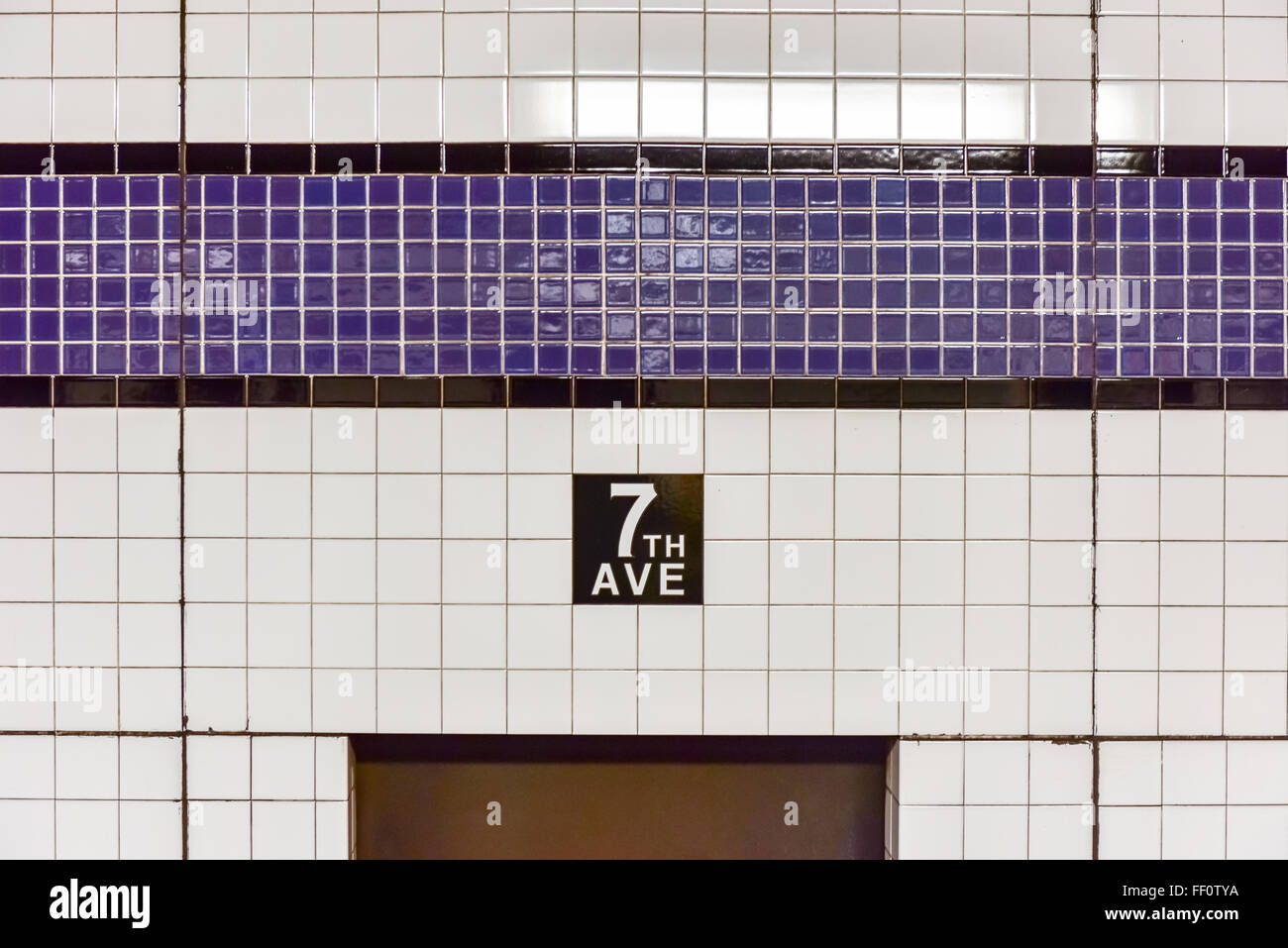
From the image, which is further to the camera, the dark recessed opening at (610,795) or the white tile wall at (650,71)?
the dark recessed opening at (610,795)

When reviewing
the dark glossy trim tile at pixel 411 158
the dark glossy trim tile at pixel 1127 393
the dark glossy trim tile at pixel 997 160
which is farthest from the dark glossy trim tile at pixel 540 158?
the dark glossy trim tile at pixel 1127 393

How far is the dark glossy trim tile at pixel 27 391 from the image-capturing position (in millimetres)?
2936

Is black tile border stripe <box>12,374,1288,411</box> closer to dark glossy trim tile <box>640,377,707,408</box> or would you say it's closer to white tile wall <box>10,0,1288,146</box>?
dark glossy trim tile <box>640,377,707,408</box>

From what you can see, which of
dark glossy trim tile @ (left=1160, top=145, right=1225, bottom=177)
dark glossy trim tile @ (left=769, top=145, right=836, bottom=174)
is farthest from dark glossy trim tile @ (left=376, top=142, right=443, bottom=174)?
dark glossy trim tile @ (left=1160, top=145, right=1225, bottom=177)

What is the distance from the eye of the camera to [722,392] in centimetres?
292

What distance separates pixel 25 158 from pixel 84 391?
0.90 m

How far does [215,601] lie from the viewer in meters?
2.94

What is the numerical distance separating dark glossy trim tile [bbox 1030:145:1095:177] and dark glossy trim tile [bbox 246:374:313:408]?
284cm

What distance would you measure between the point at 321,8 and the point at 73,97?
0.99m

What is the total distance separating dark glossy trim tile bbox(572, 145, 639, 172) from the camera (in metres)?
2.91

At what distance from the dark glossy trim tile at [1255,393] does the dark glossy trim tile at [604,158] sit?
238 cm

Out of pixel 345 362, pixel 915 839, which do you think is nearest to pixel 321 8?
pixel 345 362

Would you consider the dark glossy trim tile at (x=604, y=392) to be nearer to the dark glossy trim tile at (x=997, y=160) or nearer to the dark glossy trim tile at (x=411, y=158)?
the dark glossy trim tile at (x=411, y=158)

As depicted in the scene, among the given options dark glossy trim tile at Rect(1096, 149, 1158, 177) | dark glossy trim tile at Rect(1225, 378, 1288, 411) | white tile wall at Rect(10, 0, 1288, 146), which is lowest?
dark glossy trim tile at Rect(1225, 378, 1288, 411)
